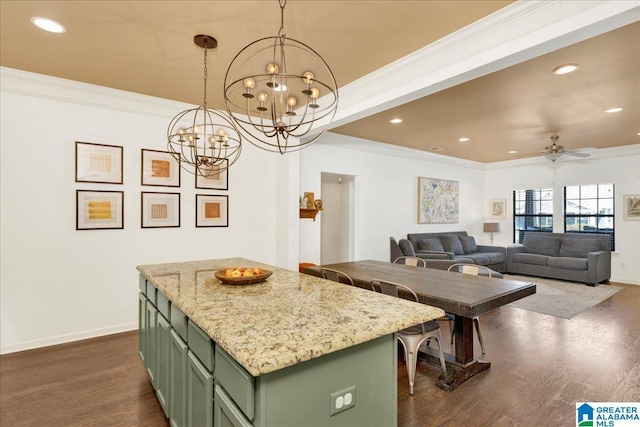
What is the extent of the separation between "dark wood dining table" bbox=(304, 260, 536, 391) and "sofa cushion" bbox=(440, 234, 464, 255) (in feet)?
12.9

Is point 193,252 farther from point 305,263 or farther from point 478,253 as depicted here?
point 478,253

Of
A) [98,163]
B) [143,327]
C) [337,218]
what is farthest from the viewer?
[337,218]

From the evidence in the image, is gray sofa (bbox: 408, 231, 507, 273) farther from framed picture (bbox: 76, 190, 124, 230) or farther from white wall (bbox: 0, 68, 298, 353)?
framed picture (bbox: 76, 190, 124, 230)

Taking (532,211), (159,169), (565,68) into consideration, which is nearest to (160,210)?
(159,169)

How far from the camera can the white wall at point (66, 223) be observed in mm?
3248

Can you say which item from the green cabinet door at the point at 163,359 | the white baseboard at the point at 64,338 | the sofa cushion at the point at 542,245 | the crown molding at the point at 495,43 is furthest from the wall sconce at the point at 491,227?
the green cabinet door at the point at 163,359

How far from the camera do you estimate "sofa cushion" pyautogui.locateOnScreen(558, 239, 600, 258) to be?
661 cm

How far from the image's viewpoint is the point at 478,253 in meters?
7.59

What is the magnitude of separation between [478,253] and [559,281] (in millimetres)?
1577

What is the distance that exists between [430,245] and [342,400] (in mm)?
5857

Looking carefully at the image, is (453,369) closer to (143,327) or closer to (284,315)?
(284,315)

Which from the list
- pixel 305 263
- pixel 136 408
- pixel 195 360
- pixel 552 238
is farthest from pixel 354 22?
pixel 552 238

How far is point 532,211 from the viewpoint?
8102 millimetres

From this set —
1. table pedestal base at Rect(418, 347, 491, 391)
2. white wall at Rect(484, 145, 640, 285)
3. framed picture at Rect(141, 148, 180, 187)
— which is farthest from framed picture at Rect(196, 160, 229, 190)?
white wall at Rect(484, 145, 640, 285)
